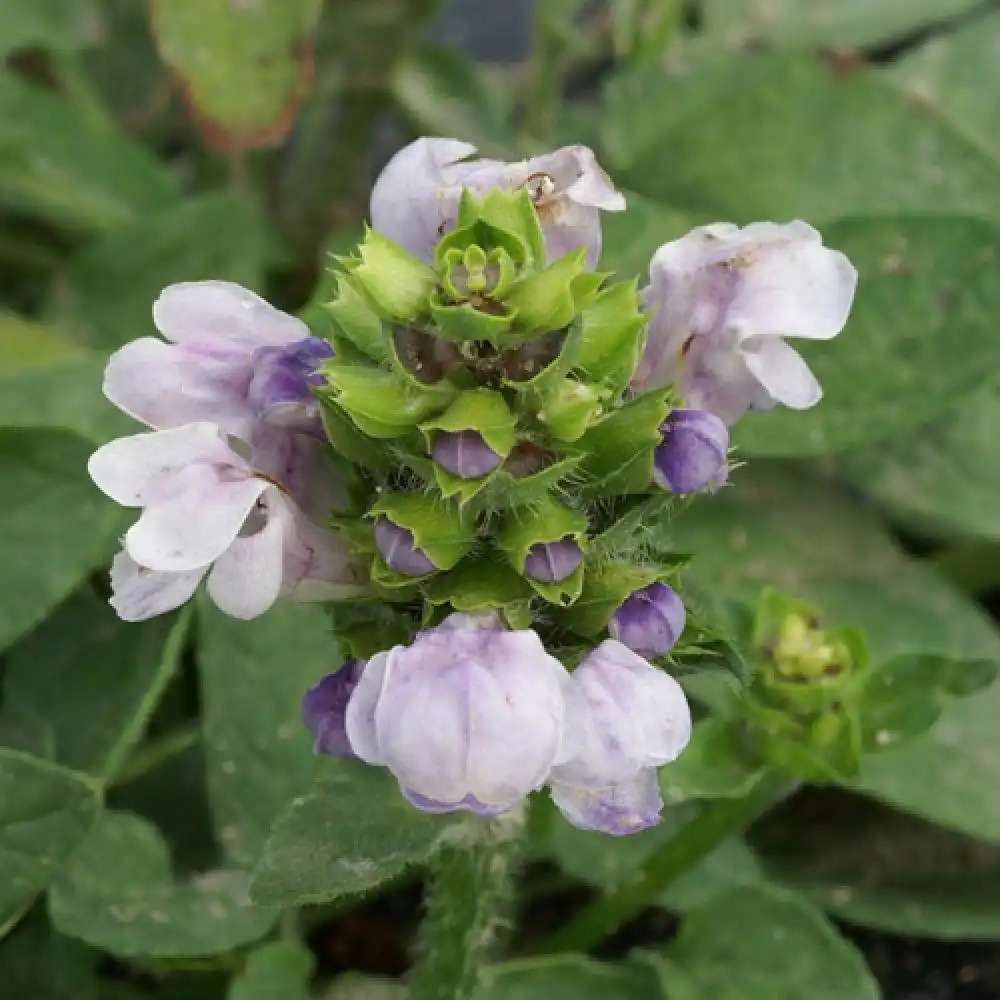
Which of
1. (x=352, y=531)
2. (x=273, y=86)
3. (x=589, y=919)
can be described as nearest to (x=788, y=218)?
(x=273, y=86)

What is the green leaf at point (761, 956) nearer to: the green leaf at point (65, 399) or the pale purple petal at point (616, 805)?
the pale purple petal at point (616, 805)

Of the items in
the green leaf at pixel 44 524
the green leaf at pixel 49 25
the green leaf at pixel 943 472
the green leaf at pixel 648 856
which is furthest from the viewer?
the green leaf at pixel 49 25

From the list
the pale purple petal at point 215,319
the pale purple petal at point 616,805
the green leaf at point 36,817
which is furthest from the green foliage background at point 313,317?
the pale purple petal at point 215,319

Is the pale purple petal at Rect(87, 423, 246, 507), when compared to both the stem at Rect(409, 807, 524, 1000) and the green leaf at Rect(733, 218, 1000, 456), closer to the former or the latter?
the stem at Rect(409, 807, 524, 1000)

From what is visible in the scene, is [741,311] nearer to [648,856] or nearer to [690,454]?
[690,454]

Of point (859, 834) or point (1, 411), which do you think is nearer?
point (1, 411)

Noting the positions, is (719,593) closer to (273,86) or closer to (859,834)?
(859,834)
